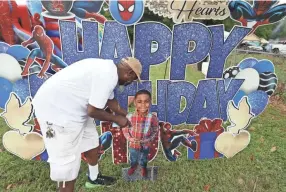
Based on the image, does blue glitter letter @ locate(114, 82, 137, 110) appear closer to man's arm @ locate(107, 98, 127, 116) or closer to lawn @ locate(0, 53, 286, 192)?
lawn @ locate(0, 53, 286, 192)

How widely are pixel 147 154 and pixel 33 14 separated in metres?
2.03

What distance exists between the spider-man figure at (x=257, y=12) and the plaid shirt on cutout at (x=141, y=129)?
1459 mm

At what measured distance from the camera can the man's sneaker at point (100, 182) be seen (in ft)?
12.0

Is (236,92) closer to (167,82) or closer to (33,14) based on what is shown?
(167,82)

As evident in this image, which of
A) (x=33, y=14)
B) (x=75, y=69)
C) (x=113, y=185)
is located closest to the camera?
(x=75, y=69)

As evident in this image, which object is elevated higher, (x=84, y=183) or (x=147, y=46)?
(x=147, y=46)

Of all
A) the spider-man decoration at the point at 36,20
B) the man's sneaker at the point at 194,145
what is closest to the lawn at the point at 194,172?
the man's sneaker at the point at 194,145

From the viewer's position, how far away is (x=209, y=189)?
3654 millimetres

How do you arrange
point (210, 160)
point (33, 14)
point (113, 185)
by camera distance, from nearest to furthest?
point (33, 14), point (113, 185), point (210, 160)

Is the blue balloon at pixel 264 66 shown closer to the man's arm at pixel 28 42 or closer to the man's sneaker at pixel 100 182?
the man's sneaker at pixel 100 182

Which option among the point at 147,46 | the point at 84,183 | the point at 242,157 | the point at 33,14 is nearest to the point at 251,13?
the point at 147,46

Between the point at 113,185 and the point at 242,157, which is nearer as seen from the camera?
the point at 113,185

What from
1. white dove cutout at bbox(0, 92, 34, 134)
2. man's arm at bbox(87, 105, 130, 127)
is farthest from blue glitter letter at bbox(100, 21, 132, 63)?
white dove cutout at bbox(0, 92, 34, 134)

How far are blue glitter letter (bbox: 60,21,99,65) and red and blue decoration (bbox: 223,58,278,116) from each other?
155cm
